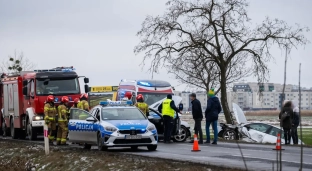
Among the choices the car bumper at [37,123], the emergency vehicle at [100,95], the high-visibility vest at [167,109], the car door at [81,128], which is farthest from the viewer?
the emergency vehicle at [100,95]

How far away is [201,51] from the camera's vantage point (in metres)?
40.9

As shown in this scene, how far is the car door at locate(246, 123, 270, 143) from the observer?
103 feet

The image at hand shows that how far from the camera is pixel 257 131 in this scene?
103ft

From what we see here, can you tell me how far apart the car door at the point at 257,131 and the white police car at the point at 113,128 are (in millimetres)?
9155

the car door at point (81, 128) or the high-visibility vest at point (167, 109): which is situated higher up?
the high-visibility vest at point (167, 109)

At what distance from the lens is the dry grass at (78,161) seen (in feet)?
51.6

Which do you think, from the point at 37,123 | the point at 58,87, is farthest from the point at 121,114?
the point at 58,87

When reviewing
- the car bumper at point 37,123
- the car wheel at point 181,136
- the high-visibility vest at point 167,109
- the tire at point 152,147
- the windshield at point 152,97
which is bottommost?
the car wheel at point 181,136

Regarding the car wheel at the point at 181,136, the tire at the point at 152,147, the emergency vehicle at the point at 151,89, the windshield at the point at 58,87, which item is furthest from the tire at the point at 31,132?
the tire at the point at 152,147

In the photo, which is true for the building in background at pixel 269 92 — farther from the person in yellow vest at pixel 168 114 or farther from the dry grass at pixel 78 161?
the person in yellow vest at pixel 168 114

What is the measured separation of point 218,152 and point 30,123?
11.4m

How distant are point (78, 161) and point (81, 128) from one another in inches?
160

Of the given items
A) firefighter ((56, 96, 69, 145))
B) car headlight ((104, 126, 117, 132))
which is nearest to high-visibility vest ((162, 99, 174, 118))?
firefighter ((56, 96, 69, 145))

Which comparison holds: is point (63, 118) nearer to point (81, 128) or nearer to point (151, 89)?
point (81, 128)
